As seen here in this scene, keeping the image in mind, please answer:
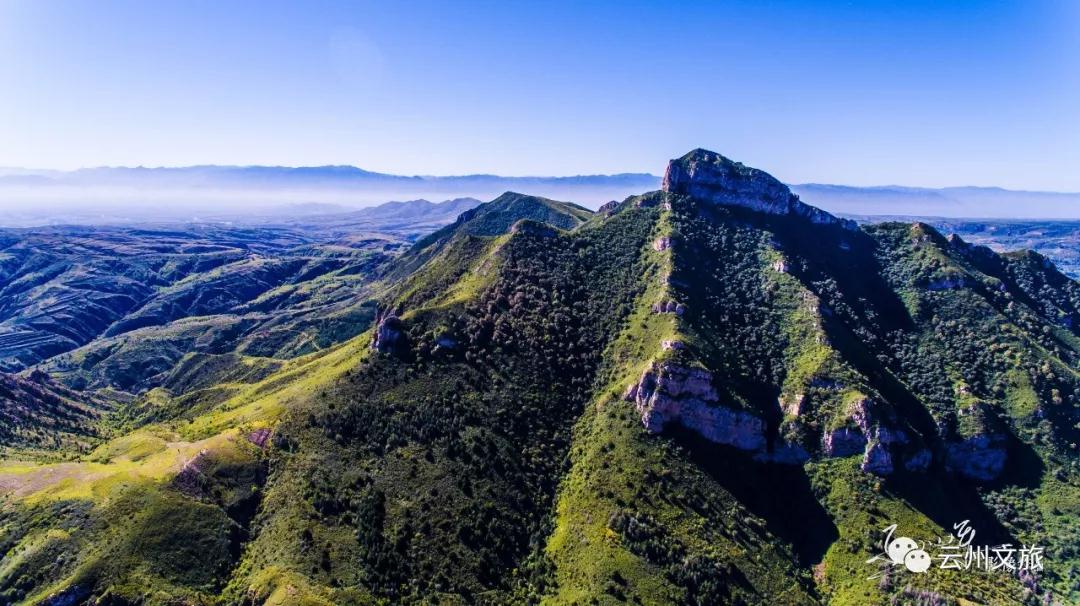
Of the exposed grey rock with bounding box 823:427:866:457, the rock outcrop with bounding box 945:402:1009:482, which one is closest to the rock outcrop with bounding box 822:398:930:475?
the exposed grey rock with bounding box 823:427:866:457

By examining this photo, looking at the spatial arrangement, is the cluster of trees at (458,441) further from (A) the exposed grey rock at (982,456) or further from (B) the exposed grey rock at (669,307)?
(A) the exposed grey rock at (982,456)

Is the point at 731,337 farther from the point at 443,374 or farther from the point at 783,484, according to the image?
the point at 443,374

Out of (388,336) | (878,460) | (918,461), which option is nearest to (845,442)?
(878,460)

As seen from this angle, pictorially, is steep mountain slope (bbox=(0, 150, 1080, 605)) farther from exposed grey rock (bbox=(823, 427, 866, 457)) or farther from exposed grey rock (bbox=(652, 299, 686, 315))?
exposed grey rock (bbox=(652, 299, 686, 315))

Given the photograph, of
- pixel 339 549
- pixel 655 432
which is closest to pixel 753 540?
pixel 655 432

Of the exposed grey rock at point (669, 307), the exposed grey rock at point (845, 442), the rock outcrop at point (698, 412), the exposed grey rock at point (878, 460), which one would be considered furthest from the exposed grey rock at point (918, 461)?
the exposed grey rock at point (669, 307)

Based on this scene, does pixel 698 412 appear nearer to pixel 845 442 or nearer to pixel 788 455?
pixel 788 455
